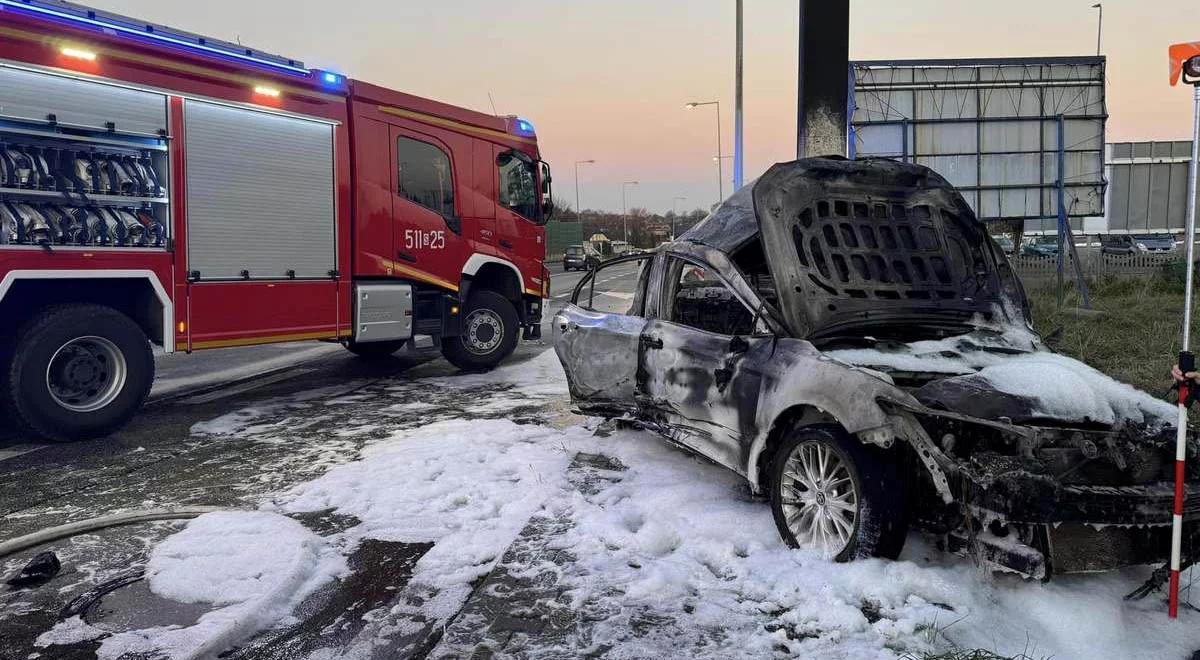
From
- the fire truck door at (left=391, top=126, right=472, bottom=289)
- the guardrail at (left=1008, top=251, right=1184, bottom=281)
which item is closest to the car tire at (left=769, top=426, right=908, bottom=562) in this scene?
the fire truck door at (left=391, top=126, right=472, bottom=289)

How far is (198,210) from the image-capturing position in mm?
7250

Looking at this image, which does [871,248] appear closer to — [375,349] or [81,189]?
[81,189]

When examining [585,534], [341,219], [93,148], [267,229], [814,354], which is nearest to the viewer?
[814,354]

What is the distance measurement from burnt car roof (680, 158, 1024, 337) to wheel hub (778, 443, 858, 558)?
751 mm

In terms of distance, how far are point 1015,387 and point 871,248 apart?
1525 mm

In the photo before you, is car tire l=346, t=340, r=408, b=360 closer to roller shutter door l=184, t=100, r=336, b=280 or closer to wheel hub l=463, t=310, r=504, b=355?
wheel hub l=463, t=310, r=504, b=355

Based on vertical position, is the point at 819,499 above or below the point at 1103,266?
below

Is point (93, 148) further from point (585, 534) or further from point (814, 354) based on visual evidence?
point (814, 354)

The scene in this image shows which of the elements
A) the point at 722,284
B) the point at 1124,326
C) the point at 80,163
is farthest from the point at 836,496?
the point at 1124,326

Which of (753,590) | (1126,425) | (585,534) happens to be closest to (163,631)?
(585,534)

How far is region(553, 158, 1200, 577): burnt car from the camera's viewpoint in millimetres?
3230

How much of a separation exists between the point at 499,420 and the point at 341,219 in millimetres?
2999

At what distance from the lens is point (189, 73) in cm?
714

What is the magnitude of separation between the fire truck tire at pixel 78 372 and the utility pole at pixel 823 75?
7168 mm
